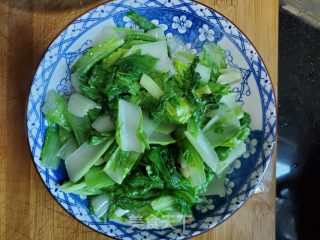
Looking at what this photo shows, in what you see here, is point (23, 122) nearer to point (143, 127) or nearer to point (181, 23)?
point (143, 127)

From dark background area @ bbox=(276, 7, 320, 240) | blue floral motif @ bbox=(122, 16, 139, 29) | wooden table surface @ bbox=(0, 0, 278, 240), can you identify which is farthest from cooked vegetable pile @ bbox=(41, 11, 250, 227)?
dark background area @ bbox=(276, 7, 320, 240)

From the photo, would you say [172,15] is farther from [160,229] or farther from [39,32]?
[160,229]

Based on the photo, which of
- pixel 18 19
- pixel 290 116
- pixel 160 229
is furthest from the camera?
pixel 290 116

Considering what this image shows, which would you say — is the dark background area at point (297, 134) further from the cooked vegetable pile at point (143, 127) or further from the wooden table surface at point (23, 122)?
the wooden table surface at point (23, 122)

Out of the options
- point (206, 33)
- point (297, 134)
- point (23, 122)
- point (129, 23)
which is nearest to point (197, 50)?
point (206, 33)

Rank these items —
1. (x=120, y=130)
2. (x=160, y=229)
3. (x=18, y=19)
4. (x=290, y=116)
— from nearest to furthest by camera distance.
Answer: (x=120, y=130) < (x=160, y=229) < (x=18, y=19) < (x=290, y=116)

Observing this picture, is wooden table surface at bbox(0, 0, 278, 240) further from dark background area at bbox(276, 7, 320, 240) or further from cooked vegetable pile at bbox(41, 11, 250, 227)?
dark background area at bbox(276, 7, 320, 240)

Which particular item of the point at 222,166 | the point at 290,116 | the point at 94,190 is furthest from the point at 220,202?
the point at 290,116

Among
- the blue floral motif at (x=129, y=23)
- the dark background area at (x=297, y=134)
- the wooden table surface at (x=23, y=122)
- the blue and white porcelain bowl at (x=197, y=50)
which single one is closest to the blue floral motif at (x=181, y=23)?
the blue and white porcelain bowl at (x=197, y=50)

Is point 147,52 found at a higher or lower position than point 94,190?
higher
